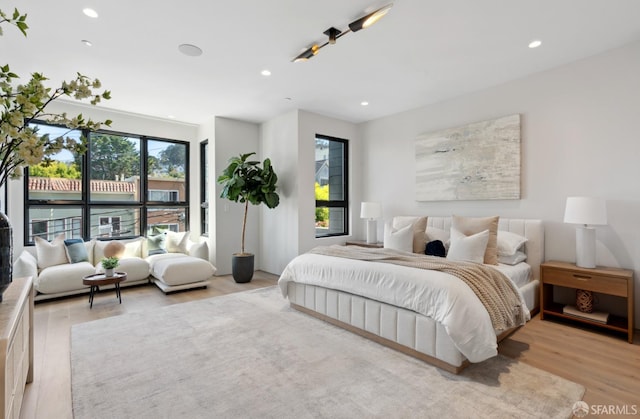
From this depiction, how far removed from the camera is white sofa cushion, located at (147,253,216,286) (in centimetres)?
434

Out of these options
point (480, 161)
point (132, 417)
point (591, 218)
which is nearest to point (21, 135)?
point (132, 417)

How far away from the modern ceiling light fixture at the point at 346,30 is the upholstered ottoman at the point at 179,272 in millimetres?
3193

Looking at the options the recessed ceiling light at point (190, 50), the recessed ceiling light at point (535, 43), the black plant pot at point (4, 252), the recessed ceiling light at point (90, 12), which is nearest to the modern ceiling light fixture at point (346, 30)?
the recessed ceiling light at point (190, 50)

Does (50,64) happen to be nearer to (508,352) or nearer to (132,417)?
(132,417)

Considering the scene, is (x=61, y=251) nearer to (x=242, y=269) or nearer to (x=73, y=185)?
(x=73, y=185)

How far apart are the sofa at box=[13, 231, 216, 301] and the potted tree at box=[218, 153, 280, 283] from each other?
1.65ft

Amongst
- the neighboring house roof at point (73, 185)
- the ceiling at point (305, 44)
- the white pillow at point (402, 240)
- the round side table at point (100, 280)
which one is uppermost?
the ceiling at point (305, 44)

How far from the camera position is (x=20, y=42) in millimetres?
2986

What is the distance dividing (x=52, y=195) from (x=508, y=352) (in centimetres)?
628

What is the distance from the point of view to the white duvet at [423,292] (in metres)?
2.10

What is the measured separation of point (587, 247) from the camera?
3.03 meters

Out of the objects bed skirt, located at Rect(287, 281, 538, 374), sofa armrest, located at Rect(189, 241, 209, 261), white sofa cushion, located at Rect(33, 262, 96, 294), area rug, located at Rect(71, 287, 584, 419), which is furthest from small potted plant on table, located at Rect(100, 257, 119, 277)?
bed skirt, located at Rect(287, 281, 538, 374)

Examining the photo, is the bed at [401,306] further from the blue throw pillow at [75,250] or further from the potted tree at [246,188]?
the blue throw pillow at [75,250]

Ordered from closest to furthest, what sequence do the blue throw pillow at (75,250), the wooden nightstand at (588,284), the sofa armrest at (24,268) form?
the wooden nightstand at (588,284), the sofa armrest at (24,268), the blue throw pillow at (75,250)
